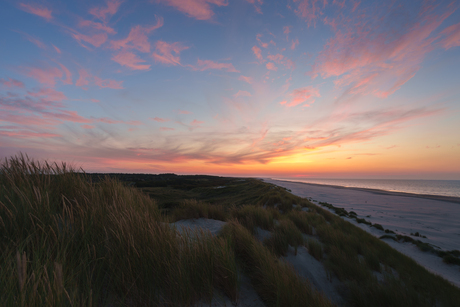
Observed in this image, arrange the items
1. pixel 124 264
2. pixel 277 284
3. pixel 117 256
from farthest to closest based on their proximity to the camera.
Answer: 1. pixel 277 284
2. pixel 117 256
3. pixel 124 264

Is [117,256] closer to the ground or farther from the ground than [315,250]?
farther from the ground

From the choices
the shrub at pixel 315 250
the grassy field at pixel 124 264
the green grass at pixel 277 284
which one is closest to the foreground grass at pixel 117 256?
the grassy field at pixel 124 264

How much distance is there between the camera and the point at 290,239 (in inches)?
197

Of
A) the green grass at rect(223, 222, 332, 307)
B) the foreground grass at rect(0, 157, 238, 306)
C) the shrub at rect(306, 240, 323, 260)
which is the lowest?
the shrub at rect(306, 240, 323, 260)

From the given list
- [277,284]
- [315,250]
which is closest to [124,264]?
[277,284]

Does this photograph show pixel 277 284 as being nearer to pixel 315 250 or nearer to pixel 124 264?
pixel 124 264

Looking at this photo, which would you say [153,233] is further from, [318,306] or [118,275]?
[318,306]

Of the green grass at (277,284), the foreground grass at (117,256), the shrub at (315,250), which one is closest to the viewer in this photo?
the foreground grass at (117,256)

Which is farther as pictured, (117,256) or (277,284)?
(277,284)

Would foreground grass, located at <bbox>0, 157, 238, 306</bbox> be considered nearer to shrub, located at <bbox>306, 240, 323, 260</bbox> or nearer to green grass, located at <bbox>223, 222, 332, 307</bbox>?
green grass, located at <bbox>223, 222, 332, 307</bbox>

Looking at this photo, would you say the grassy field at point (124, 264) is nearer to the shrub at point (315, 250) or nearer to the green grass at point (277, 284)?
the green grass at point (277, 284)

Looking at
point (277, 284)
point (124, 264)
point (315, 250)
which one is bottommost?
point (315, 250)

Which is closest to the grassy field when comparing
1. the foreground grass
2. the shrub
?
the foreground grass

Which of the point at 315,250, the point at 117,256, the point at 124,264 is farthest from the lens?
the point at 315,250
